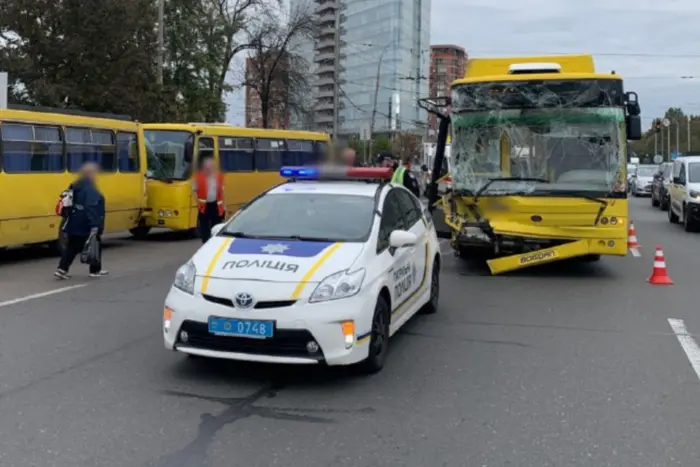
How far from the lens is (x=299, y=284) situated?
6141 mm

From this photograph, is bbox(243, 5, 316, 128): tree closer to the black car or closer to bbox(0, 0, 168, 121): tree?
bbox(0, 0, 168, 121): tree

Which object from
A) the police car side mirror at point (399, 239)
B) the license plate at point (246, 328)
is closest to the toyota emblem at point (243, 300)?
the license plate at point (246, 328)

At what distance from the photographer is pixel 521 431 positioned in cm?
530

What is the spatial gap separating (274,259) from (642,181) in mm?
41732

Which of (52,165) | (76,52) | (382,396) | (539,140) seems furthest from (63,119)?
(76,52)

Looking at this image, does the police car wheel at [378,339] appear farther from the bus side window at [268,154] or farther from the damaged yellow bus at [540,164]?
the bus side window at [268,154]

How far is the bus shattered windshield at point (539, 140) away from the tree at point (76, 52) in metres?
18.1

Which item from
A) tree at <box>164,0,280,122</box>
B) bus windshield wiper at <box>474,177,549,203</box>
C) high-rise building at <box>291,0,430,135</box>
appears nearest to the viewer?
bus windshield wiper at <box>474,177,549,203</box>

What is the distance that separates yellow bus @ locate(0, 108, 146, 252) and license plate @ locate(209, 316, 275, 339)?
8.72 meters

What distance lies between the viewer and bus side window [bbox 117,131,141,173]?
17188mm

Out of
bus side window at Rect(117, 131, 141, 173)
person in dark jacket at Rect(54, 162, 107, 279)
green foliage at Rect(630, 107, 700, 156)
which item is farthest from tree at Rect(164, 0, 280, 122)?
green foliage at Rect(630, 107, 700, 156)

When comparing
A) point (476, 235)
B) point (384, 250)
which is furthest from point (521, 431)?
point (476, 235)

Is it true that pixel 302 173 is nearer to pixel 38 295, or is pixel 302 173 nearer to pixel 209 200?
pixel 38 295

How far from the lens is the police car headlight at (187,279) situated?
20.9 feet
